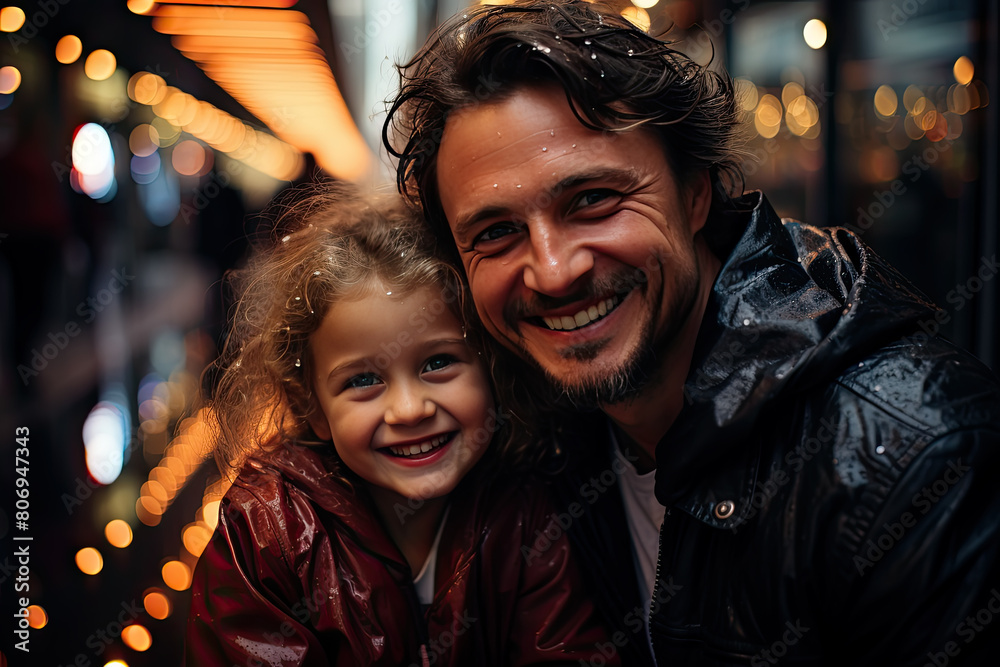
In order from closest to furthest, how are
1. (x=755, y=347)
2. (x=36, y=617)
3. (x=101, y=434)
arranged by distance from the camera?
(x=755, y=347) < (x=36, y=617) < (x=101, y=434)

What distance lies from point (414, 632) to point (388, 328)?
2.03 feet

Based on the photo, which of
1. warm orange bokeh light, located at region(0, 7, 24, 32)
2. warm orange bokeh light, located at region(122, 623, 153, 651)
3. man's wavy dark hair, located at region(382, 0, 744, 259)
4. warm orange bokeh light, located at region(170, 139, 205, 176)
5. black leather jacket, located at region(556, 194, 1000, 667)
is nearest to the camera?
black leather jacket, located at region(556, 194, 1000, 667)

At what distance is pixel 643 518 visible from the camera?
144 centimetres

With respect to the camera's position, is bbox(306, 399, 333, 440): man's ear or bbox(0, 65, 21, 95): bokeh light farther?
bbox(0, 65, 21, 95): bokeh light

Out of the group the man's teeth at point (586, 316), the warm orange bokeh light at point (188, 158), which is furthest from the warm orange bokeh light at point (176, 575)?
the warm orange bokeh light at point (188, 158)

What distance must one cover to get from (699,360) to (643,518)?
1.44 ft

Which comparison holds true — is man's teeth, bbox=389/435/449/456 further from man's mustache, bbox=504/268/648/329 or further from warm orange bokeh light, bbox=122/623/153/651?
warm orange bokeh light, bbox=122/623/153/651

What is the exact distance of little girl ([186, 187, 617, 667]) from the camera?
4.04ft

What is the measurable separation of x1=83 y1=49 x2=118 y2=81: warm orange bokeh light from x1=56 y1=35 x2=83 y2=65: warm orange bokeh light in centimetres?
4

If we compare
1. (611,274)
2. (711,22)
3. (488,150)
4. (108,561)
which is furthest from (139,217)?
(711,22)

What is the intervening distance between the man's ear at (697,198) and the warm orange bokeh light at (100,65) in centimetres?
191

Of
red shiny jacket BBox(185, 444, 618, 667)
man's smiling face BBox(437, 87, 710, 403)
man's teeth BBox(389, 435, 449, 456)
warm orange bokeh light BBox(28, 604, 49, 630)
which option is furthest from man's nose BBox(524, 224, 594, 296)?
warm orange bokeh light BBox(28, 604, 49, 630)

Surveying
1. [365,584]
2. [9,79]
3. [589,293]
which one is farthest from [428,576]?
[9,79]

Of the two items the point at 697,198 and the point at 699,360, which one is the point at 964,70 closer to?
the point at 697,198
